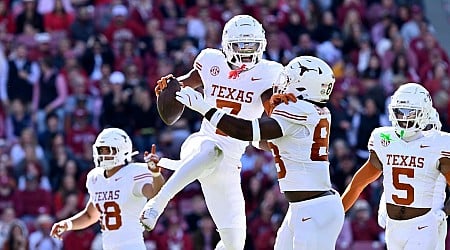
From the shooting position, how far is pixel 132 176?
11367 millimetres

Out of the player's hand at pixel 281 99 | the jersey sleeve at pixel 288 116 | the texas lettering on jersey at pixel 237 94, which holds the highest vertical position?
the texas lettering on jersey at pixel 237 94

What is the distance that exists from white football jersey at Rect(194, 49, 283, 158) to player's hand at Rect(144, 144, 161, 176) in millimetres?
427

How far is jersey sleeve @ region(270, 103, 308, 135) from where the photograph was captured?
9.59 m

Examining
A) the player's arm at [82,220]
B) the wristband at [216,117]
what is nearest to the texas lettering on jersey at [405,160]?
the wristband at [216,117]

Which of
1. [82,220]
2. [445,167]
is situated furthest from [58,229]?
[445,167]

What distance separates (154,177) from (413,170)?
213 cm

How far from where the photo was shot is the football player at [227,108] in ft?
33.4

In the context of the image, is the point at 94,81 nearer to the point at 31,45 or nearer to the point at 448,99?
the point at 31,45

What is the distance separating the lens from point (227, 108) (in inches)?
Result: 408

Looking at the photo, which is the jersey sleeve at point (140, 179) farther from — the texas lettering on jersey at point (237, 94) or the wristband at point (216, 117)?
the wristband at point (216, 117)

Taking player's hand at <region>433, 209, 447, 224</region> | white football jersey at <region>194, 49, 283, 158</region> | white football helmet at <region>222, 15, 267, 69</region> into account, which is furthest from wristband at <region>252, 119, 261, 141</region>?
player's hand at <region>433, 209, 447, 224</region>

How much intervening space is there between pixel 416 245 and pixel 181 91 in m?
2.08

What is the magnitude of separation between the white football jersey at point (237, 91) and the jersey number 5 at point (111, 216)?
1273 millimetres

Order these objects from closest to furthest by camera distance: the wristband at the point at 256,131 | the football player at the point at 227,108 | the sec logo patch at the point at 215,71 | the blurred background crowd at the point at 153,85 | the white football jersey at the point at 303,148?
the wristband at the point at 256,131 < the white football jersey at the point at 303,148 < the football player at the point at 227,108 < the sec logo patch at the point at 215,71 < the blurred background crowd at the point at 153,85
